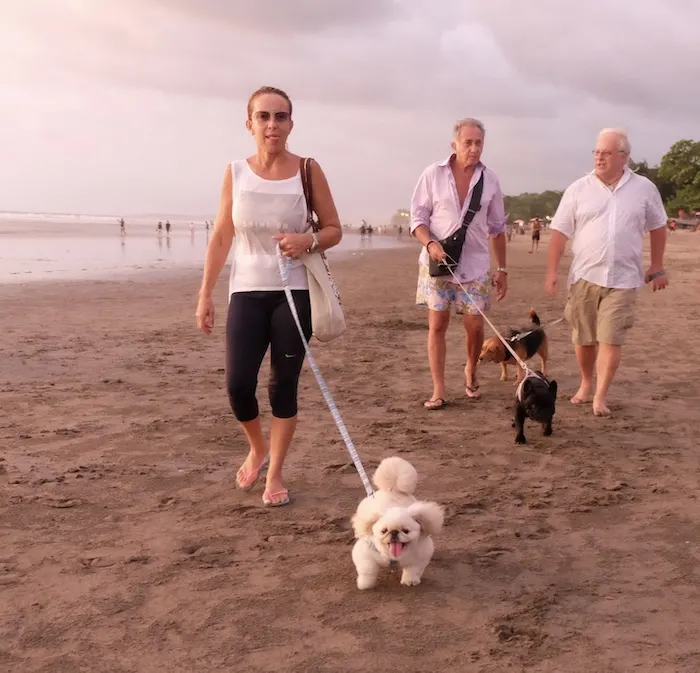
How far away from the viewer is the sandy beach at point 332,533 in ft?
7.94

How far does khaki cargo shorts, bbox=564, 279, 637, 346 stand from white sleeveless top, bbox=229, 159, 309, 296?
112 inches

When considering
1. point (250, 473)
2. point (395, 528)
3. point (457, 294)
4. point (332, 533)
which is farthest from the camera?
point (457, 294)

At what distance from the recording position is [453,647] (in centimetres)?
241

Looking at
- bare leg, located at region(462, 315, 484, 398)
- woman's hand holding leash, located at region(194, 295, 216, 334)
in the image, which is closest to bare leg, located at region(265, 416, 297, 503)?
woman's hand holding leash, located at region(194, 295, 216, 334)

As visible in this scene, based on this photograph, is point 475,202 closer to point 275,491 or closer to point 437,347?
point 437,347

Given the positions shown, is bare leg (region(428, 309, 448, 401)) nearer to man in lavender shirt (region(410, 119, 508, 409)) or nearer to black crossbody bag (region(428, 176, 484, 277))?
man in lavender shirt (region(410, 119, 508, 409))

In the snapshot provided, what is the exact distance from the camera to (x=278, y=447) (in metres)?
3.72

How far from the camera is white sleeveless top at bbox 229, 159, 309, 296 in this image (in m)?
3.44

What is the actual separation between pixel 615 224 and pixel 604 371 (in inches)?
45.1

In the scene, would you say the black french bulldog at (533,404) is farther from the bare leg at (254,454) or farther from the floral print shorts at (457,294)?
the bare leg at (254,454)

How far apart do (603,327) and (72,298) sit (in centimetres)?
1039

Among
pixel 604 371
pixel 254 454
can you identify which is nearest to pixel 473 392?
pixel 604 371

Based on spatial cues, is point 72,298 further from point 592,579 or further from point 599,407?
point 592,579

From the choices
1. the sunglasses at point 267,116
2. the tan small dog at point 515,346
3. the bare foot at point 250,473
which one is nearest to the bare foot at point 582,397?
the tan small dog at point 515,346
